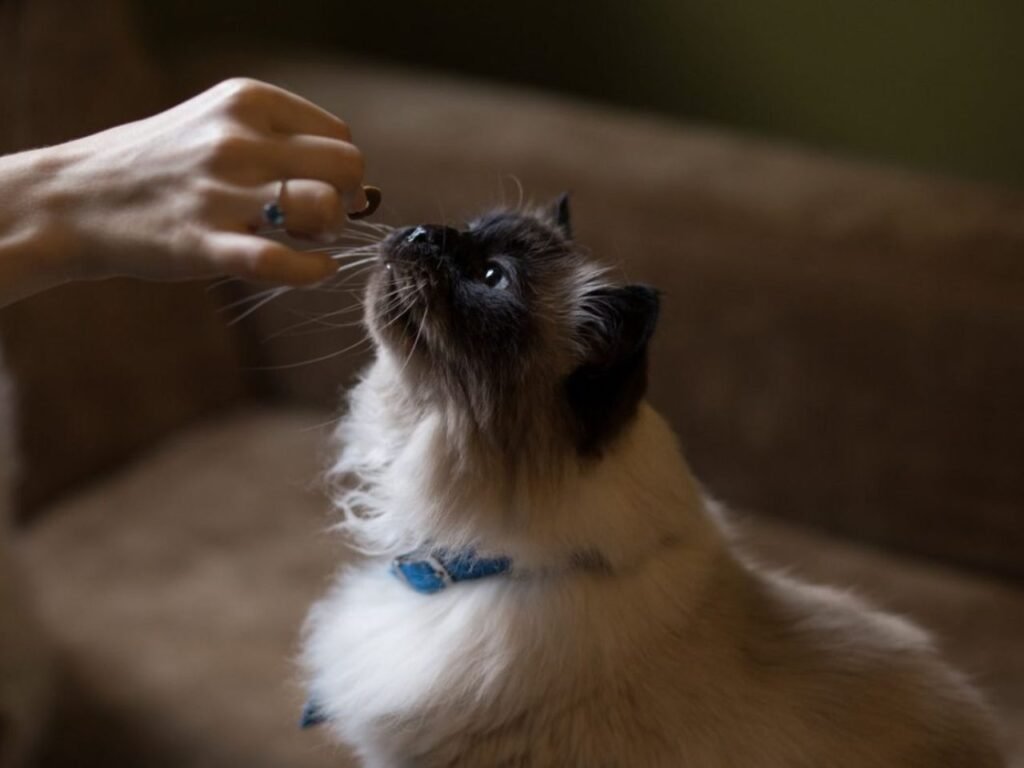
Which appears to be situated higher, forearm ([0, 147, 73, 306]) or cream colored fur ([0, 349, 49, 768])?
forearm ([0, 147, 73, 306])

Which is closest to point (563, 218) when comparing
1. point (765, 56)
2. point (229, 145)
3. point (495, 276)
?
point (495, 276)

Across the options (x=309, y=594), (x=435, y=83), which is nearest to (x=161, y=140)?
(x=309, y=594)

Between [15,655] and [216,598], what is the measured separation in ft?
0.88

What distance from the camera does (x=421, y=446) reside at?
1.02 metres

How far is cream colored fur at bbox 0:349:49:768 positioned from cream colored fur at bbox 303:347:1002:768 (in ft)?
1.71

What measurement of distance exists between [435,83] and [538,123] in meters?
0.23

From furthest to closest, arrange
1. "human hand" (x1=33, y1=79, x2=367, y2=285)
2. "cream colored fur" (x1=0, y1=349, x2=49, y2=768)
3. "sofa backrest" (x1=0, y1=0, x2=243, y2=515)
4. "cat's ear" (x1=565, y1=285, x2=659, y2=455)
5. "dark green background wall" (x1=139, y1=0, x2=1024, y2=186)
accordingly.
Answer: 1. "dark green background wall" (x1=139, y1=0, x2=1024, y2=186)
2. "sofa backrest" (x1=0, y1=0, x2=243, y2=515)
3. "cream colored fur" (x1=0, y1=349, x2=49, y2=768)
4. "cat's ear" (x1=565, y1=285, x2=659, y2=455)
5. "human hand" (x1=33, y1=79, x2=367, y2=285)

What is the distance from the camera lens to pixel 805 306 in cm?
163

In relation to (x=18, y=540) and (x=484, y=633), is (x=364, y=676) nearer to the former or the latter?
(x=484, y=633)

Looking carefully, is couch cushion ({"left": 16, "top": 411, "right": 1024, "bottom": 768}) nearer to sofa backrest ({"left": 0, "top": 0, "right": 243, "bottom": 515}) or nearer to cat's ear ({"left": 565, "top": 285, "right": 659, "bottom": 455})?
sofa backrest ({"left": 0, "top": 0, "right": 243, "bottom": 515})

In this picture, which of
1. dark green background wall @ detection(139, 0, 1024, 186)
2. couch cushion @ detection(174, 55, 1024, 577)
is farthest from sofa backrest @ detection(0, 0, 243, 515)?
Answer: dark green background wall @ detection(139, 0, 1024, 186)

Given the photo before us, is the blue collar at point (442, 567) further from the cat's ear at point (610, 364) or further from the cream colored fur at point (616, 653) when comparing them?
the cat's ear at point (610, 364)

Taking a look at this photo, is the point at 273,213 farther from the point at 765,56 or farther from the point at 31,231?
the point at 765,56

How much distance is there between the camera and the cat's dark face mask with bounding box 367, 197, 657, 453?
954 millimetres
